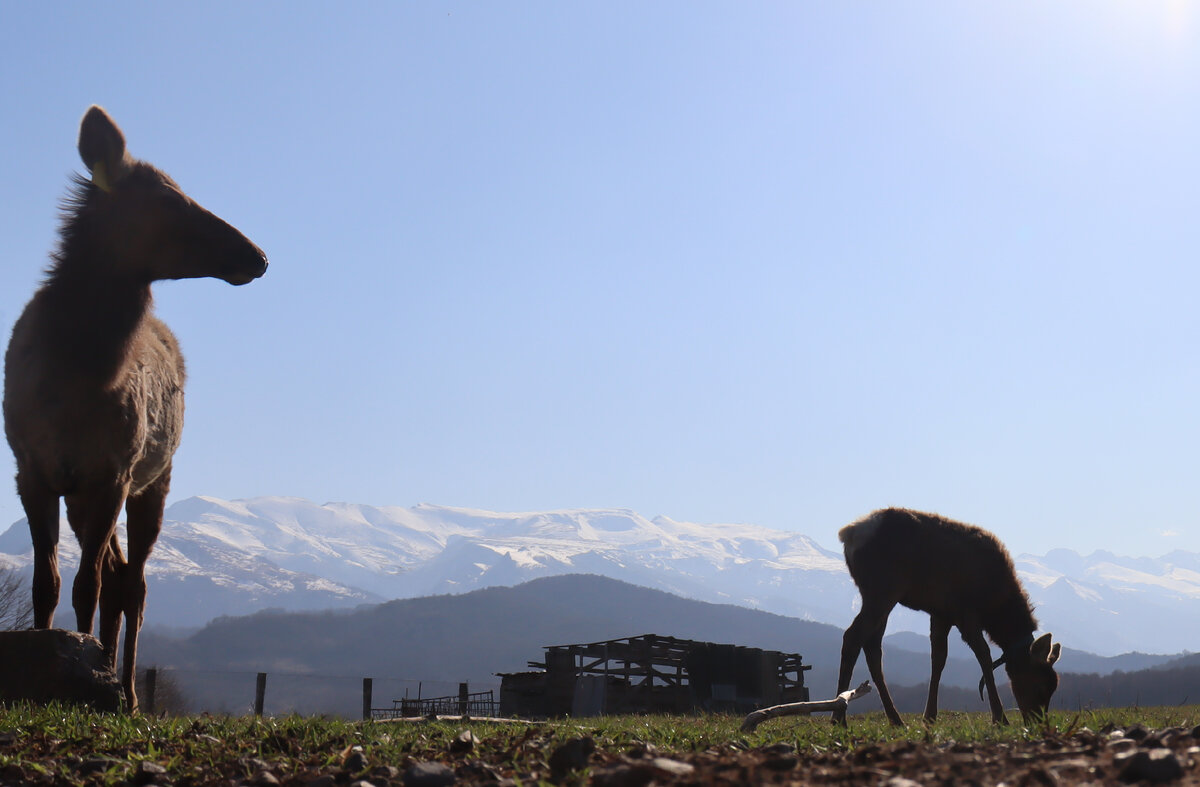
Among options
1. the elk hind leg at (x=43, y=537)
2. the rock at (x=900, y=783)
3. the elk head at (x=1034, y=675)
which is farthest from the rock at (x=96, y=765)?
the elk head at (x=1034, y=675)

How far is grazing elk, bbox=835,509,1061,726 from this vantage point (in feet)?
39.2

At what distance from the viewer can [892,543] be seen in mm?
12375

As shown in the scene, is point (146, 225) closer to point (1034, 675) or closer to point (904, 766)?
point (904, 766)

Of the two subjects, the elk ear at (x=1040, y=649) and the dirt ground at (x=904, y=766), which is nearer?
the dirt ground at (x=904, y=766)

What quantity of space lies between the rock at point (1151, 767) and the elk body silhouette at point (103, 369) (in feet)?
24.1

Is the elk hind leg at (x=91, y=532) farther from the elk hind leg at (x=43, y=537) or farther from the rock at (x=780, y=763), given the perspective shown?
the rock at (x=780, y=763)

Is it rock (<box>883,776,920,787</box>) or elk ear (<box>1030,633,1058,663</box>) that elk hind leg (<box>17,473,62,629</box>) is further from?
elk ear (<box>1030,633,1058,663</box>)

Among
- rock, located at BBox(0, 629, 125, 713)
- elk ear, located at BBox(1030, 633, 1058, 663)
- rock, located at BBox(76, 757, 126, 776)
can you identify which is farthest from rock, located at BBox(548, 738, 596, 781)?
elk ear, located at BBox(1030, 633, 1058, 663)

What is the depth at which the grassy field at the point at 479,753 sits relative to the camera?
3330 millimetres

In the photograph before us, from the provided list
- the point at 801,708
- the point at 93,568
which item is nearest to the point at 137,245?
the point at 93,568

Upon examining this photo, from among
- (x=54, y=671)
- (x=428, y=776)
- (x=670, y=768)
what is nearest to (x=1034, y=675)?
(x=670, y=768)

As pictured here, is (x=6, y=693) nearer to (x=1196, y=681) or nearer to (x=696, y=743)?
(x=696, y=743)

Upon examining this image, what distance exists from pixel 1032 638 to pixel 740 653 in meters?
25.2

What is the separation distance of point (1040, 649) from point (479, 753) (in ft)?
30.9
